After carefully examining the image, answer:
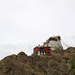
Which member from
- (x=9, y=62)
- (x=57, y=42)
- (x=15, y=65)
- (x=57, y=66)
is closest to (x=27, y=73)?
(x=15, y=65)

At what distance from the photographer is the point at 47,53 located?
58594mm

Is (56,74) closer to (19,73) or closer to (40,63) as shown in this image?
(40,63)

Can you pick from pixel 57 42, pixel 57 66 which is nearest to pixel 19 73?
pixel 57 66

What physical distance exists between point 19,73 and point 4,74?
393cm

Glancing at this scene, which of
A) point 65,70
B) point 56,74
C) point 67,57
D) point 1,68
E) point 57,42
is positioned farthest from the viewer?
point 57,42

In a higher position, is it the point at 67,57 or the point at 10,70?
the point at 67,57

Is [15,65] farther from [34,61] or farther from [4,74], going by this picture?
[34,61]

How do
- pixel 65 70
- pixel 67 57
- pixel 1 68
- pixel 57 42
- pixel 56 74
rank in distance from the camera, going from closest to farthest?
1. pixel 1 68
2. pixel 56 74
3. pixel 65 70
4. pixel 67 57
5. pixel 57 42

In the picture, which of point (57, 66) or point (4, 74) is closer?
point (4, 74)

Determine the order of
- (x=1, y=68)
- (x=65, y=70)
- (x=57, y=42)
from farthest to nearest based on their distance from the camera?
(x=57, y=42) → (x=65, y=70) → (x=1, y=68)

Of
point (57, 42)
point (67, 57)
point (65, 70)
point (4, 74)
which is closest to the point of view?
point (4, 74)

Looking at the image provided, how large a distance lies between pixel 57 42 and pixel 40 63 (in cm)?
4077

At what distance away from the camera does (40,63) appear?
45000 millimetres

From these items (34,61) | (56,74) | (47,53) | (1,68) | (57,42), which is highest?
(57,42)
